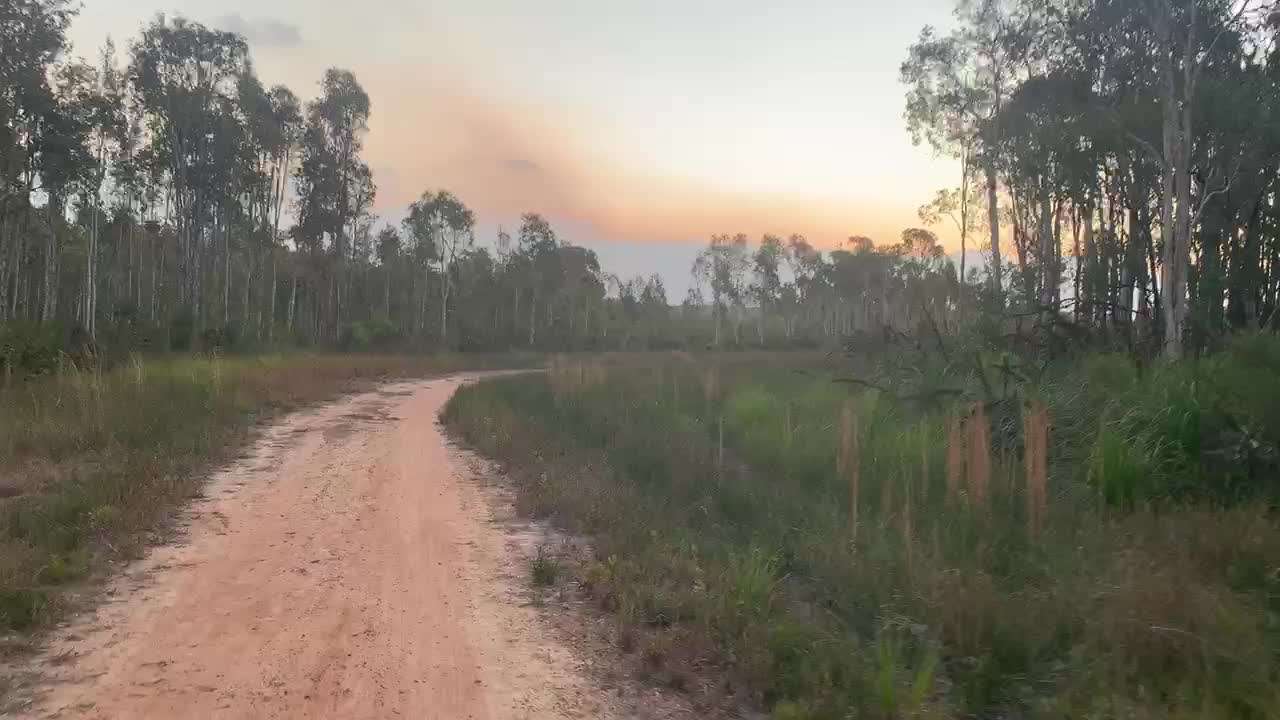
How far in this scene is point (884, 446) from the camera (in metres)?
→ 9.44

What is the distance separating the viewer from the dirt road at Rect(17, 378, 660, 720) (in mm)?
3869

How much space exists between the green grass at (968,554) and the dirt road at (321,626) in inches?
31.7

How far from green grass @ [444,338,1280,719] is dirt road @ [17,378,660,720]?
806 millimetres

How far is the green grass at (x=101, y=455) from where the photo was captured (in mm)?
5496

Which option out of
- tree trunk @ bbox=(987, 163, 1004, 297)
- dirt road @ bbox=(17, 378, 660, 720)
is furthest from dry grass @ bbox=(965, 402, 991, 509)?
tree trunk @ bbox=(987, 163, 1004, 297)

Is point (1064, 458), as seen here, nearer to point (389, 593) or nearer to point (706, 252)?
point (389, 593)

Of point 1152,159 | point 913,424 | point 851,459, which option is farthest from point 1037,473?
point 1152,159

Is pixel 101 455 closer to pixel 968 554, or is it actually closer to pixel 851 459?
pixel 851 459

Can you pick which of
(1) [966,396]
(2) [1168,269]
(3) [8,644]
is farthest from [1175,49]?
(3) [8,644]

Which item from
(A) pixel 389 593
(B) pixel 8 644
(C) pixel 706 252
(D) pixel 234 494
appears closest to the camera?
(B) pixel 8 644

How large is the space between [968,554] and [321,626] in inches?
184

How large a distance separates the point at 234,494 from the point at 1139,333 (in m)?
17.7

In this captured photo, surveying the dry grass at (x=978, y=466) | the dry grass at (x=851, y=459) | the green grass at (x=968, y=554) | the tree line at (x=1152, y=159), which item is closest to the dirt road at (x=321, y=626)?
the green grass at (x=968, y=554)

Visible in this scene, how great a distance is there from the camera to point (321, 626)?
15.7ft
